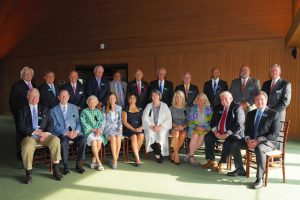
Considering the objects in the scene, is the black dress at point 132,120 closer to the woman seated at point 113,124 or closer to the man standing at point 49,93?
the woman seated at point 113,124

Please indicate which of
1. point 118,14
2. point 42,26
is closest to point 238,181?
point 118,14

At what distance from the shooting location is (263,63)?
22.2 feet

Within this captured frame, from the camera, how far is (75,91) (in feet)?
16.0

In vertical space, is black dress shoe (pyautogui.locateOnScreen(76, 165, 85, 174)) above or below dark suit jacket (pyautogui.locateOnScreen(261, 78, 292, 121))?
below

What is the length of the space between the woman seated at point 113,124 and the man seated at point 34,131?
2.68 ft

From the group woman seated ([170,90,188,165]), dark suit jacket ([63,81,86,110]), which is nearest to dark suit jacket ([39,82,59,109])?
dark suit jacket ([63,81,86,110])

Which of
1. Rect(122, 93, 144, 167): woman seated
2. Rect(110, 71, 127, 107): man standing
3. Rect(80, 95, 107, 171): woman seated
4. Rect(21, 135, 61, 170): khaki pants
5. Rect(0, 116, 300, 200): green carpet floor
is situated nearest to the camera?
Rect(0, 116, 300, 200): green carpet floor

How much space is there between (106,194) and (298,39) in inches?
180

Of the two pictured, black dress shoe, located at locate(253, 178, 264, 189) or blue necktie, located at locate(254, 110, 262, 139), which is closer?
black dress shoe, located at locate(253, 178, 264, 189)

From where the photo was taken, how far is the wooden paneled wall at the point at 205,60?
659 cm

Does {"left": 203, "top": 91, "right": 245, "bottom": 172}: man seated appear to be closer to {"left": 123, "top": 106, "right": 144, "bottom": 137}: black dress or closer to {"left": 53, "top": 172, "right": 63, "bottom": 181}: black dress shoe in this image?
{"left": 123, "top": 106, "right": 144, "bottom": 137}: black dress

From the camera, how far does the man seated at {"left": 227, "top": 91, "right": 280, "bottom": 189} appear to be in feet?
11.6

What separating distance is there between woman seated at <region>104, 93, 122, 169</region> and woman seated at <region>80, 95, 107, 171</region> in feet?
0.30

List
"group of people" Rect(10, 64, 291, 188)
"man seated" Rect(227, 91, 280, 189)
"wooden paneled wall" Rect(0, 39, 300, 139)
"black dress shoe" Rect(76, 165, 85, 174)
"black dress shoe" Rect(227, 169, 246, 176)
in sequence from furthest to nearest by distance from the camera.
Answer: "wooden paneled wall" Rect(0, 39, 300, 139)
"black dress shoe" Rect(76, 165, 85, 174)
"black dress shoe" Rect(227, 169, 246, 176)
"group of people" Rect(10, 64, 291, 188)
"man seated" Rect(227, 91, 280, 189)
